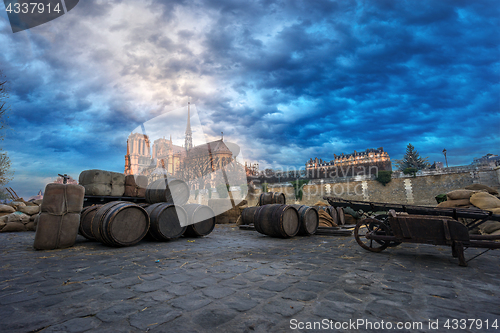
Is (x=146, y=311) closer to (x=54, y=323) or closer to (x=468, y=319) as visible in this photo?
(x=54, y=323)

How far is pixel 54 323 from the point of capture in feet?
6.15

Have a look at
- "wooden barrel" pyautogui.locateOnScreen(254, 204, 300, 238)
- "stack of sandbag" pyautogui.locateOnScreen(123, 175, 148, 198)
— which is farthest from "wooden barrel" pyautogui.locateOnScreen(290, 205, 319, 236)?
"stack of sandbag" pyautogui.locateOnScreen(123, 175, 148, 198)

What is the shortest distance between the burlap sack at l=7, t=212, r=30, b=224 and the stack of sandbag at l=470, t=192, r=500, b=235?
17.9m

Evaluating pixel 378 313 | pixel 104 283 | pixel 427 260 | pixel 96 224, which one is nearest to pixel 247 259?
pixel 104 283

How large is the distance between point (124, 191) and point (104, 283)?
33.6 ft

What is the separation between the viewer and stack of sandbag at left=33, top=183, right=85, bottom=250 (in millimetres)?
5293

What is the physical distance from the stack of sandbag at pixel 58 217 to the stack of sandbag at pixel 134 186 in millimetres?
6623

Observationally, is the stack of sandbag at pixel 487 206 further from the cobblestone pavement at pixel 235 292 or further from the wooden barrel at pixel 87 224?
the wooden barrel at pixel 87 224

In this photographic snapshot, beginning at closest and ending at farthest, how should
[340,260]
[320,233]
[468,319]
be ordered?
1. [468,319]
2. [340,260]
3. [320,233]

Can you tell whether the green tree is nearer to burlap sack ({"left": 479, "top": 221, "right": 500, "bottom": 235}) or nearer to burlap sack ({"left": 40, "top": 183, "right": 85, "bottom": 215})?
burlap sack ({"left": 479, "top": 221, "right": 500, "bottom": 235})

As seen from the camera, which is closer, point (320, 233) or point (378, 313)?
point (378, 313)

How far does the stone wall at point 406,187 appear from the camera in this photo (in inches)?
1076

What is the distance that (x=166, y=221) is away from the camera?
22.1ft

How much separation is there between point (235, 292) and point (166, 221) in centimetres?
474
